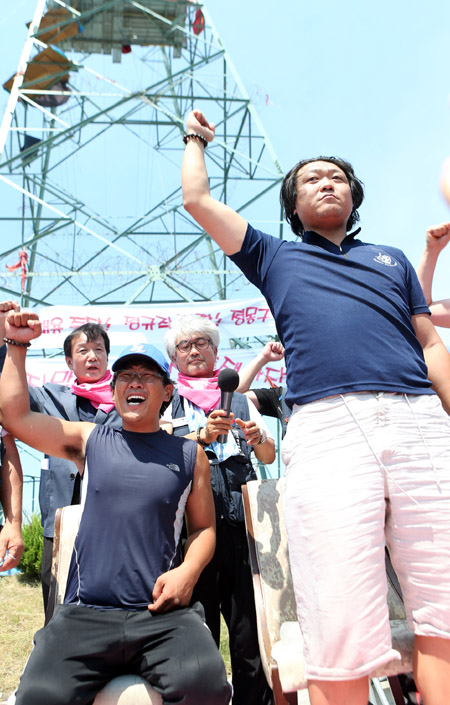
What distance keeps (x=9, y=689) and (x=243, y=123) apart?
12.4 metres

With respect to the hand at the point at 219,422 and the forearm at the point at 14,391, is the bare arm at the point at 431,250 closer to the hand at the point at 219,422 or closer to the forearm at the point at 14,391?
the hand at the point at 219,422

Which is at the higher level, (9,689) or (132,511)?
(132,511)

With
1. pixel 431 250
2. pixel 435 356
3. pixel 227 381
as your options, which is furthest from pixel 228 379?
pixel 431 250

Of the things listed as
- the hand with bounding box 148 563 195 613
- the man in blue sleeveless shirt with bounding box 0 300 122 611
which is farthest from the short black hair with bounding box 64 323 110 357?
the hand with bounding box 148 563 195 613

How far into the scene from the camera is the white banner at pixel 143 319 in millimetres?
7504

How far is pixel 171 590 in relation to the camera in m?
2.14

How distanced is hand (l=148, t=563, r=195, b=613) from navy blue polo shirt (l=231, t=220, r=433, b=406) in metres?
0.80

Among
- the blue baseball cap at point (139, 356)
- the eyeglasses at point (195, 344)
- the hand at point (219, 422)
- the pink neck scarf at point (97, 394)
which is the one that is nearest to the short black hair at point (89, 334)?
the pink neck scarf at point (97, 394)

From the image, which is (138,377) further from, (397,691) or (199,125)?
(397,691)

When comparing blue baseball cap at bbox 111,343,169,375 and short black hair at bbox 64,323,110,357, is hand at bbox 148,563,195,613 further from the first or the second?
short black hair at bbox 64,323,110,357

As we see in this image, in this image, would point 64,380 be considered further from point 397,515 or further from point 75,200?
point 75,200

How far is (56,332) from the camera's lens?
7.48 meters

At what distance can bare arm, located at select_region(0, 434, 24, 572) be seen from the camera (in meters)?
2.64

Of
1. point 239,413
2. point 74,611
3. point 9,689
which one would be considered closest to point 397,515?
point 74,611
